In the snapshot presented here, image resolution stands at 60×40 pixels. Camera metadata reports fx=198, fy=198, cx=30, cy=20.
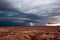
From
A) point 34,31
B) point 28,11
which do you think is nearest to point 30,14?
point 28,11

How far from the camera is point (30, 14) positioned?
575cm

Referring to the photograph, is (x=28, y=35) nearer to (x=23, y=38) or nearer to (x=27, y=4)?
(x=23, y=38)

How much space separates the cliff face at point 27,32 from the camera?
5484 millimetres

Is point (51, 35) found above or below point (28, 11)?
below

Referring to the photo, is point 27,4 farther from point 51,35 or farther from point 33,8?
point 51,35

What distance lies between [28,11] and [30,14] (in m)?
0.10

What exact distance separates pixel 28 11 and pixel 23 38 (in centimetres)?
81

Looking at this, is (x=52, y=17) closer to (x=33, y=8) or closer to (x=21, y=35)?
(x=33, y=8)

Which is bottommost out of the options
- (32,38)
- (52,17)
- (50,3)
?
(32,38)

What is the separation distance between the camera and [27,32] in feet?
18.3

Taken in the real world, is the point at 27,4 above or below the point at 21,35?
above

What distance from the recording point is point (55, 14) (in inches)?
226

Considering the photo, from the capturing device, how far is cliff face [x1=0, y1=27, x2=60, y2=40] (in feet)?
18.0

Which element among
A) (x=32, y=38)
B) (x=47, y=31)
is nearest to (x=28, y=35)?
(x=32, y=38)
